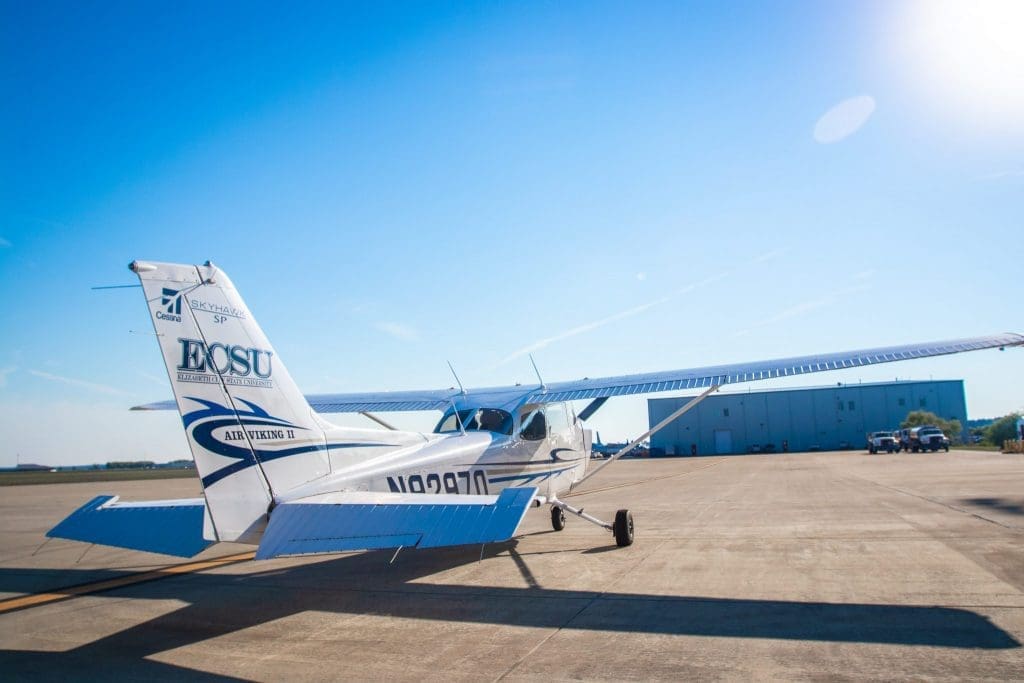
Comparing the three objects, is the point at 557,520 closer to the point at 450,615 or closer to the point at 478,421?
the point at 478,421

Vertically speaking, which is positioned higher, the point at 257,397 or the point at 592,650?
the point at 257,397

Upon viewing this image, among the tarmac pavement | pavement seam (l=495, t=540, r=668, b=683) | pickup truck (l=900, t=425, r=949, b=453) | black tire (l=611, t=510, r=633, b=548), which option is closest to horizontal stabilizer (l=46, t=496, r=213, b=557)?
the tarmac pavement

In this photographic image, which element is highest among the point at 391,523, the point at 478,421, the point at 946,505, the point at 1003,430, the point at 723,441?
the point at 478,421

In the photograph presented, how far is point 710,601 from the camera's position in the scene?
21.2ft

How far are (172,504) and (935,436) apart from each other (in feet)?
163

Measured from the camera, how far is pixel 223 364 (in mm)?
6059

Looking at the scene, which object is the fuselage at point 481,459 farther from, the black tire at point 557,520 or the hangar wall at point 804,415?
the hangar wall at point 804,415

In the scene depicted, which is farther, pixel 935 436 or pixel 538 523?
pixel 935 436

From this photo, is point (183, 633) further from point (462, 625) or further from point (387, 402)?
point (387, 402)

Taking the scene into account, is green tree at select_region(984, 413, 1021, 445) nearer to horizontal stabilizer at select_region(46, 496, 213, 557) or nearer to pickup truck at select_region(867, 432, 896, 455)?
pickup truck at select_region(867, 432, 896, 455)

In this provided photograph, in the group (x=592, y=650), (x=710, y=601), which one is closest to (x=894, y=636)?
(x=710, y=601)

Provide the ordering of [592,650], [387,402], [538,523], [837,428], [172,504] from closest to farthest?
[592,650], [172,504], [387,402], [538,523], [837,428]

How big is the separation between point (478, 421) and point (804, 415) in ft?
223

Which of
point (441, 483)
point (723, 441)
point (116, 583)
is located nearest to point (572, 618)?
point (441, 483)
